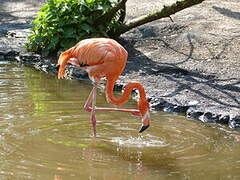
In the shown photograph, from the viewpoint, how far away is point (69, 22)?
977cm

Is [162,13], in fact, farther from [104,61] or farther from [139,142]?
[139,142]

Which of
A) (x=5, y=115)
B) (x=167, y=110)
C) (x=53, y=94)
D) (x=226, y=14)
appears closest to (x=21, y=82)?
(x=53, y=94)

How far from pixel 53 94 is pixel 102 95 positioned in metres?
0.73

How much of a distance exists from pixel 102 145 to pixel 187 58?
12.7 ft

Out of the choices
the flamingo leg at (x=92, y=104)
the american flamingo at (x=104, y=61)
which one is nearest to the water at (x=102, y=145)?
the flamingo leg at (x=92, y=104)

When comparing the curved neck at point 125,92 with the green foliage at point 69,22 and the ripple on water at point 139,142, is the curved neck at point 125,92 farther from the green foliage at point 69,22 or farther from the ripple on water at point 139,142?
the green foliage at point 69,22

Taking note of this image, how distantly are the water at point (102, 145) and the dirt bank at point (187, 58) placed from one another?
439mm

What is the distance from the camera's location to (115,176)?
16.1 ft

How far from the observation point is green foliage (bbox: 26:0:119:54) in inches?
383

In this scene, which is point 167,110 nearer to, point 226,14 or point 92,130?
point 92,130

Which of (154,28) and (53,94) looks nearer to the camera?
(53,94)

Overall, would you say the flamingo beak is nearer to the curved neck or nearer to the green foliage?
the curved neck

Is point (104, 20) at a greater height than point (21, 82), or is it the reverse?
point (104, 20)

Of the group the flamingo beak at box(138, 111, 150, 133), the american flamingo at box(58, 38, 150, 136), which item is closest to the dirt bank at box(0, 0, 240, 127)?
the american flamingo at box(58, 38, 150, 136)
